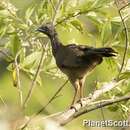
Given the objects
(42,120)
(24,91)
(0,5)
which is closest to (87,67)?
(24,91)

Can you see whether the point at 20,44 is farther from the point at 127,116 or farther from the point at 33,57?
the point at 127,116

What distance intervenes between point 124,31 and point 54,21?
0.95ft

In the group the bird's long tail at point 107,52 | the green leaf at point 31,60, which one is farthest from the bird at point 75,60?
the green leaf at point 31,60

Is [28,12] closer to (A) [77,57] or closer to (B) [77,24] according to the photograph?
(B) [77,24]

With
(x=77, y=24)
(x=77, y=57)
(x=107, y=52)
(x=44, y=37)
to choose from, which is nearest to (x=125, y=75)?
(x=107, y=52)

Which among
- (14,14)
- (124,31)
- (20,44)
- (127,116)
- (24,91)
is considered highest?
(14,14)

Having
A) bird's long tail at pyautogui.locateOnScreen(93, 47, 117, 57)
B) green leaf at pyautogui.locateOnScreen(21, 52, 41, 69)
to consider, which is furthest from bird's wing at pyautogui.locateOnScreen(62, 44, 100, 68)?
green leaf at pyautogui.locateOnScreen(21, 52, 41, 69)

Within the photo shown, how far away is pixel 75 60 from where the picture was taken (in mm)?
2068

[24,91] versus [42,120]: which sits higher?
[42,120]

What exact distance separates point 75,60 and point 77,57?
1.3 inches

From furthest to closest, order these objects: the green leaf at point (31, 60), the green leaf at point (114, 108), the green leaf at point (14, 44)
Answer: the green leaf at point (114, 108), the green leaf at point (31, 60), the green leaf at point (14, 44)

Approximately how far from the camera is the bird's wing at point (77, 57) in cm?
196

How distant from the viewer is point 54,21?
1.47 metres

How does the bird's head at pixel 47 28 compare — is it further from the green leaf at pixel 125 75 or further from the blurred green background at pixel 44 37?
the green leaf at pixel 125 75
